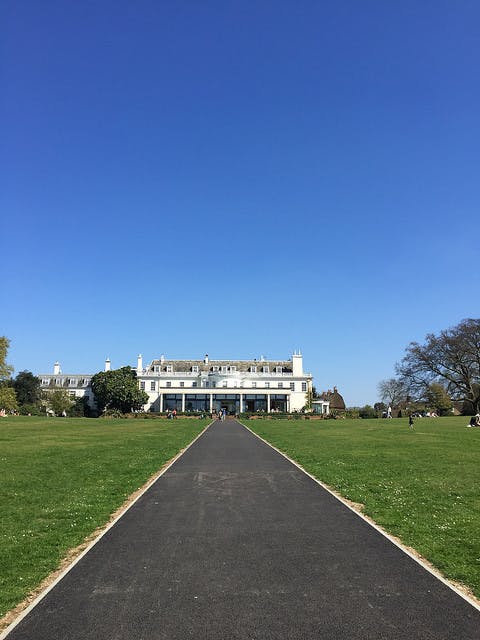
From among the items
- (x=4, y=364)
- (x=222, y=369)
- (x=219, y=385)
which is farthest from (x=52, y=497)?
(x=222, y=369)

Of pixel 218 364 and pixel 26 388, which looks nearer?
pixel 26 388

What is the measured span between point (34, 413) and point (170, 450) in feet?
213

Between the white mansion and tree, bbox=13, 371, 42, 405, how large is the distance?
44.2 ft

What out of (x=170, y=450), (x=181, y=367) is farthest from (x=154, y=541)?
(x=181, y=367)

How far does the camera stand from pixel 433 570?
23.6 ft

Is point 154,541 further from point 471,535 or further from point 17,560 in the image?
point 471,535

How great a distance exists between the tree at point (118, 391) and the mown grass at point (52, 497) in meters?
69.5

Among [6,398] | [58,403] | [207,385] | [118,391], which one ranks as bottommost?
[58,403]

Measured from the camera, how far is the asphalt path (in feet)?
17.4

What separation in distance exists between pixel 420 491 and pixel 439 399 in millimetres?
80097

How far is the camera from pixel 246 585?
21.2ft

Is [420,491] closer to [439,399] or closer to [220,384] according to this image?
[439,399]

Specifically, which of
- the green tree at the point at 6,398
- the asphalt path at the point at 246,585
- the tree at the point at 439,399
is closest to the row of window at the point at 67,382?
the green tree at the point at 6,398

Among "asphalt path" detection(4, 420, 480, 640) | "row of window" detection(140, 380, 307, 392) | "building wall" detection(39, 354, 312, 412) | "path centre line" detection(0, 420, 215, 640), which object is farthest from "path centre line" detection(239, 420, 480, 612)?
"row of window" detection(140, 380, 307, 392)
